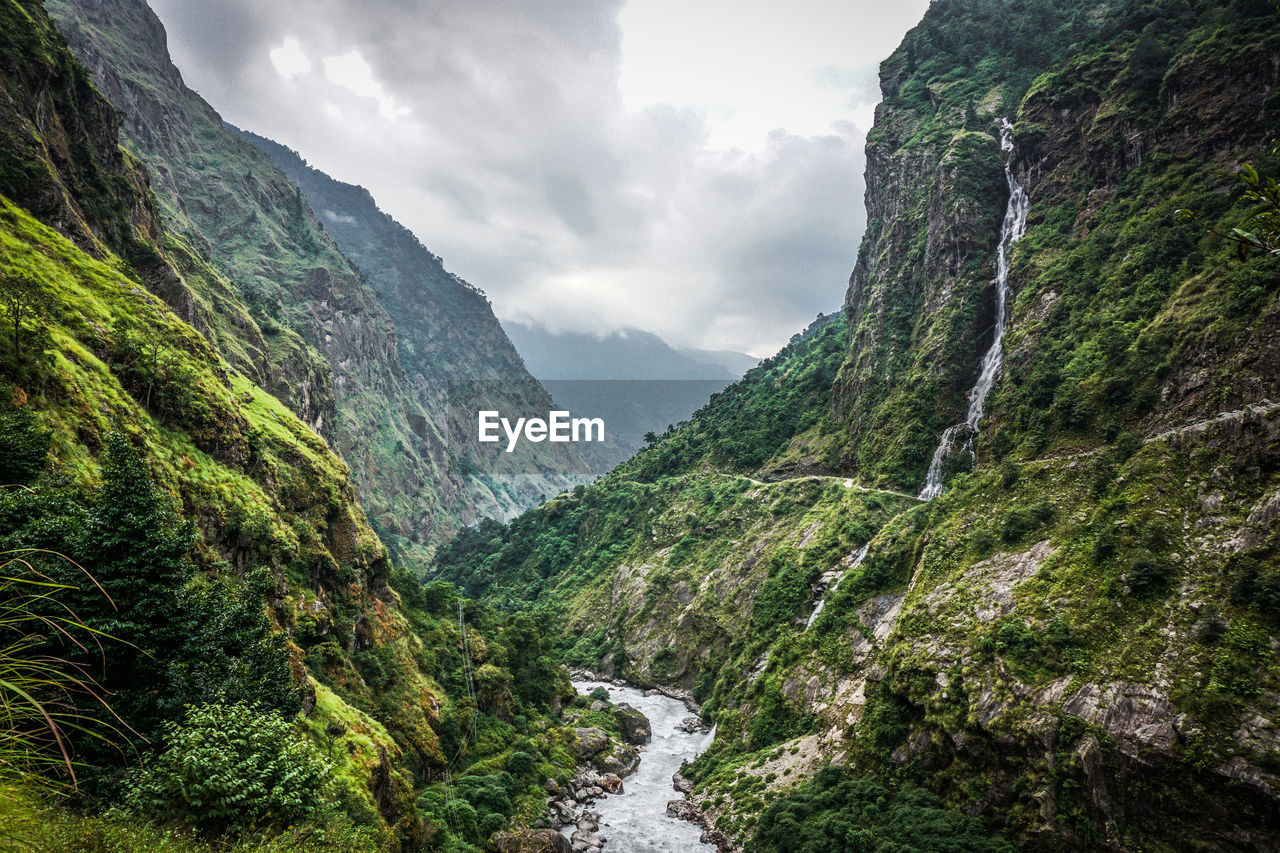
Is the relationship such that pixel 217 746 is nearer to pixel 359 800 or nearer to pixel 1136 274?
pixel 359 800

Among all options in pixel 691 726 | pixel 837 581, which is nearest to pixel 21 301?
pixel 837 581

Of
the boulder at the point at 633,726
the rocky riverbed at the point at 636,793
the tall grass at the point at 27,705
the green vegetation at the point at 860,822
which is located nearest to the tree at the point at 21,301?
the tall grass at the point at 27,705

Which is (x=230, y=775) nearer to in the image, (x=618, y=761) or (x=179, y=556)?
(x=179, y=556)

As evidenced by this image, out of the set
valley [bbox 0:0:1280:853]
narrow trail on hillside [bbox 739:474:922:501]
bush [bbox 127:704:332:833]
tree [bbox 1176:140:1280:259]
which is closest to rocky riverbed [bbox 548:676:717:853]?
valley [bbox 0:0:1280:853]

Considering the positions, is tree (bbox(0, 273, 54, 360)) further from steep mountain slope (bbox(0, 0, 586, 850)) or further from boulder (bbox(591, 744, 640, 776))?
boulder (bbox(591, 744, 640, 776))

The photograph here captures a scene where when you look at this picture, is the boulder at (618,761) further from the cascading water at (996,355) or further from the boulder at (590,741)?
the cascading water at (996,355)

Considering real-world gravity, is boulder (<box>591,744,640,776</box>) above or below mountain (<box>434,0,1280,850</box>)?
below
